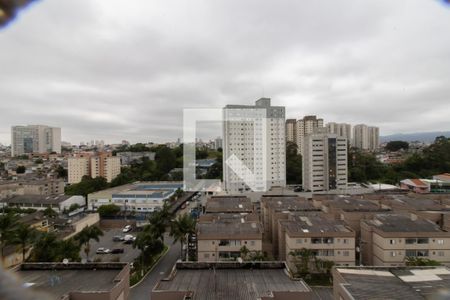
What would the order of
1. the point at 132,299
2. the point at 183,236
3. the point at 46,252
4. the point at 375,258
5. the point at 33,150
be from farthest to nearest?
the point at 33,150 < the point at 183,236 < the point at 375,258 < the point at 46,252 < the point at 132,299

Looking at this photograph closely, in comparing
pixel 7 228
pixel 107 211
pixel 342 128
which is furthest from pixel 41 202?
pixel 342 128

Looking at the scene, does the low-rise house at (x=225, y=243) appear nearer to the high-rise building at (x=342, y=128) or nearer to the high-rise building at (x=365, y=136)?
the high-rise building at (x=342, y=128)

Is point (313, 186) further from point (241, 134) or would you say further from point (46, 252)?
point (46, 252)

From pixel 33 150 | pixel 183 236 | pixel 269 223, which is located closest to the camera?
pixel 183 236

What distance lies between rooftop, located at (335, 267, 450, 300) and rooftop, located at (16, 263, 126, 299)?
3715mm

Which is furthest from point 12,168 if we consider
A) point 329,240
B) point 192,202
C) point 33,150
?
point 329,240

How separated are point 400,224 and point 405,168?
18540 mm

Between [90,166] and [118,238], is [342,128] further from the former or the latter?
[118,238]

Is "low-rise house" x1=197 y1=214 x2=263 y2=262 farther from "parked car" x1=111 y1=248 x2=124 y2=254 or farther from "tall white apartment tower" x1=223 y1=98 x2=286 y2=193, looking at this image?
"tall white apartment tower" x1=223 y1=98 x2=286 y2=193

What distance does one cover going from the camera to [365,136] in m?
49.5

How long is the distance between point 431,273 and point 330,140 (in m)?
14.3

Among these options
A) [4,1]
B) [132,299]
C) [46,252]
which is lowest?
[132,299]

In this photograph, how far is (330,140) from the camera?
1938cm

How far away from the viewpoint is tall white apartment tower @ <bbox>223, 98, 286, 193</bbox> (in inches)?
729
